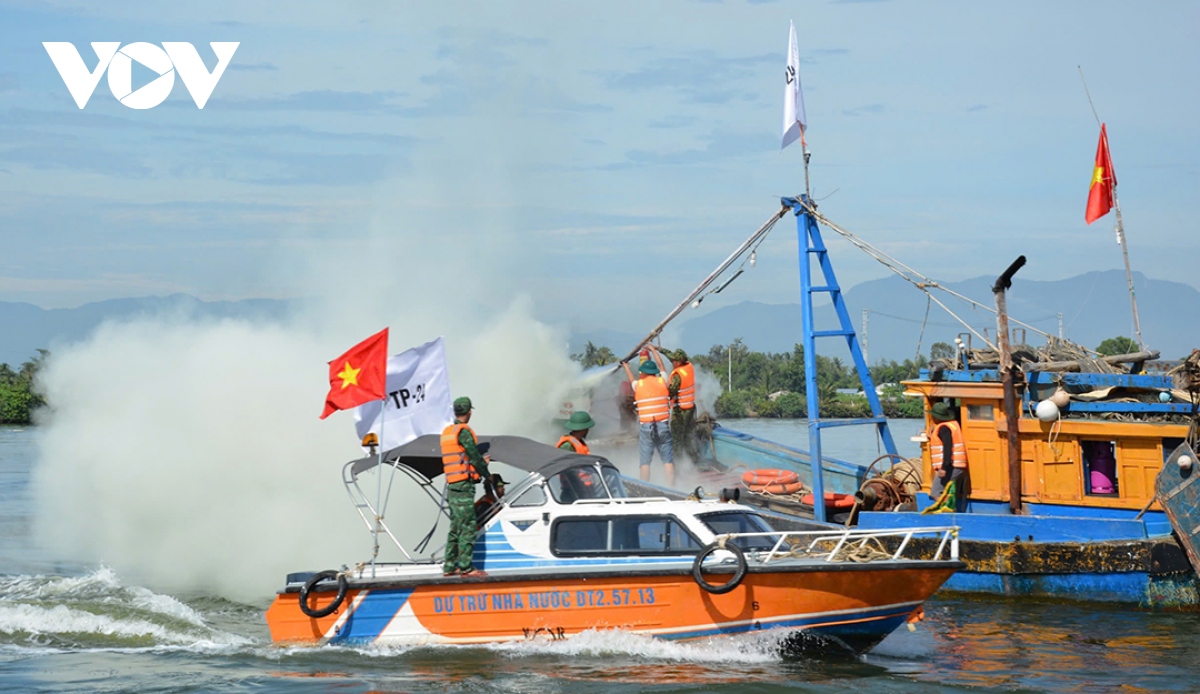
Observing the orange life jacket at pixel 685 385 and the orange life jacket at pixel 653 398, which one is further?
the orange life jacket at pixel 685 385

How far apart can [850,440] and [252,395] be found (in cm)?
2899

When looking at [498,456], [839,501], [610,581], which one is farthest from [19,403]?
[610,581]

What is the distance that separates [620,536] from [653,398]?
291 inches

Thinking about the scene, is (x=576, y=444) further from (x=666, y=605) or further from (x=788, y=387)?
(x=788, y=387)

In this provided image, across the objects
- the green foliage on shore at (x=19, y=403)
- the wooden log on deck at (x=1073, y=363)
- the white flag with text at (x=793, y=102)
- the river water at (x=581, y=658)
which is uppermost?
the white flag with text at (x=793, y=102)

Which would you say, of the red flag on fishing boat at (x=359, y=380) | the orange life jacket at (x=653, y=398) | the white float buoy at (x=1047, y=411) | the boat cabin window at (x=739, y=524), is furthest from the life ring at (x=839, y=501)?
the red flag on fishing boat at (x=359, y=380)

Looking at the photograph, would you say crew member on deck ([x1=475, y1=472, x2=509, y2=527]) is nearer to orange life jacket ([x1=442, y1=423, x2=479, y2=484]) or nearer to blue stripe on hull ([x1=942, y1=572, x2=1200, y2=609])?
orange life jacket ([x1=442, y1=423, x2=479, y2=484])

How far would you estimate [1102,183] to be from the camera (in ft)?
61.5

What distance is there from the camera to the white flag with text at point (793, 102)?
19516 millimetres

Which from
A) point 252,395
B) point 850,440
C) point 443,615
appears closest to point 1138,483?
point 443,615

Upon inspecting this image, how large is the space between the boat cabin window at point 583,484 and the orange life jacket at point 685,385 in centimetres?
716

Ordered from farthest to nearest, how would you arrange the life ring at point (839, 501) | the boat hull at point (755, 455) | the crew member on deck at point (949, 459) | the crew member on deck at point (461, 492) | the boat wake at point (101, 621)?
the boat hull at point (755, 455)
the life ring at point (839, 501)
the crew member on deck at point (949, 459)
the boat wake at point (101, 621)
the crew member on deck at point (461, 492)

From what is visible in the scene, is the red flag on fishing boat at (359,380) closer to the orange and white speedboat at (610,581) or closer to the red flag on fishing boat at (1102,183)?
the orange and white speedboat at (610,581)

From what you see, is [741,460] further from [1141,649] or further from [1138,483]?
[1141,649]
